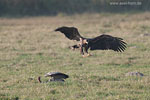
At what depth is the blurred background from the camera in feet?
119

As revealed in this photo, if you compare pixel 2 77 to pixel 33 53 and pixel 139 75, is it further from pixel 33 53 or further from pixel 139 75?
pixel 33 53

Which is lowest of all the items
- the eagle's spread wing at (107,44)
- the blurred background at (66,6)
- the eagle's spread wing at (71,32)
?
the blurred background at (66,6)

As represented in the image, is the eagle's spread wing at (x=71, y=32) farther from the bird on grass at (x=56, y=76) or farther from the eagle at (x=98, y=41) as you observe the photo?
the bird on grass at (x=56, y=76)

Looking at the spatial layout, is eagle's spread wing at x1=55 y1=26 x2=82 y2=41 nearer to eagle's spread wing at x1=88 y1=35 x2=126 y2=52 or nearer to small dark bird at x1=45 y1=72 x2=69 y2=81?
eagle's spread wing at x1=88 y1=35 x2=126 y2=52

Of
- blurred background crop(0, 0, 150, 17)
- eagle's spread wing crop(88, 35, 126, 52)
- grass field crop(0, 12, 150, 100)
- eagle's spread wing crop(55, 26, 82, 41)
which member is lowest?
blurred background crop(0, 0, 150, 17)

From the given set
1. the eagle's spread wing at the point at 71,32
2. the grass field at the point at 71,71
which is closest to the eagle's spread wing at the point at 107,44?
the eagle's spread wing at the point at 71,32

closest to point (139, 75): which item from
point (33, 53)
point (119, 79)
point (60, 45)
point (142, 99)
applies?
point (119, 79)

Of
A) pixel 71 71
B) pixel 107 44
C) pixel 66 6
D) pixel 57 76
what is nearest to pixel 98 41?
pixel 107 44

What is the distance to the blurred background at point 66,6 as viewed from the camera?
36281mm

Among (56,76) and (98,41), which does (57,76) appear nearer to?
(56,76)

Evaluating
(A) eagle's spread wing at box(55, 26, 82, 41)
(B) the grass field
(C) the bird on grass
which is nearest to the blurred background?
(B) the grass field

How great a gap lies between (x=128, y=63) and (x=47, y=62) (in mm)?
2484

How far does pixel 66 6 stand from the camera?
128ft

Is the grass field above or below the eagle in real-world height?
below
